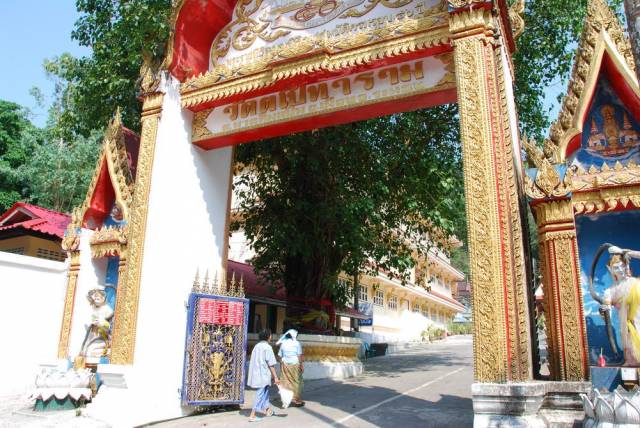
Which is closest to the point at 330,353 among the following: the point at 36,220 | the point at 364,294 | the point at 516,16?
the point at 36,220

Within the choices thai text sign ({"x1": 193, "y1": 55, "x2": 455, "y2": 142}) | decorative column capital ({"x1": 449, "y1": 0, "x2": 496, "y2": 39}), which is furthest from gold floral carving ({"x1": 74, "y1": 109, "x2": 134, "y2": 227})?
decorative column capital ({"x1": 449, "y1": 0, "x2": 496, "y2": 39})

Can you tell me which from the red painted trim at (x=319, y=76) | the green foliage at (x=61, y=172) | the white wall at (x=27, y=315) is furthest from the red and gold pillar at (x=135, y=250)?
the green foliage at (x=61, y=172)

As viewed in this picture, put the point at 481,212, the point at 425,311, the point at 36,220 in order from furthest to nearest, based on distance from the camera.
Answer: the point at 425,311 < the point at 36,220 < the point at 481,212

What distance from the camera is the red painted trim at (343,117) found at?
22.0 ft

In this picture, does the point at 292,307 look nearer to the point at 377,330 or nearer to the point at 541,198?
the point at 541,198

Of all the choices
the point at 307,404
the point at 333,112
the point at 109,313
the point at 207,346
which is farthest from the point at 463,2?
the point at 109,313

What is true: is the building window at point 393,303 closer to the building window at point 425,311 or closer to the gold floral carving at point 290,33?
the building window at point 425,311

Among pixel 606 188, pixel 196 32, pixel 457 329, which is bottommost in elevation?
pixel 457 329

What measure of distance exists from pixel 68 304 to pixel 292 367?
165 inches

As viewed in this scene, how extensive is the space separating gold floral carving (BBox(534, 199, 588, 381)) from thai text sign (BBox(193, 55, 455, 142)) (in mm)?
2008

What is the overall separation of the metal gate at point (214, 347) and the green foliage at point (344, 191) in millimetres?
4348

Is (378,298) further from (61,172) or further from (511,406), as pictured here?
(511,406)

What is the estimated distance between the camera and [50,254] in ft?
46.6

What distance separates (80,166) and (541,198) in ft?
60.9
